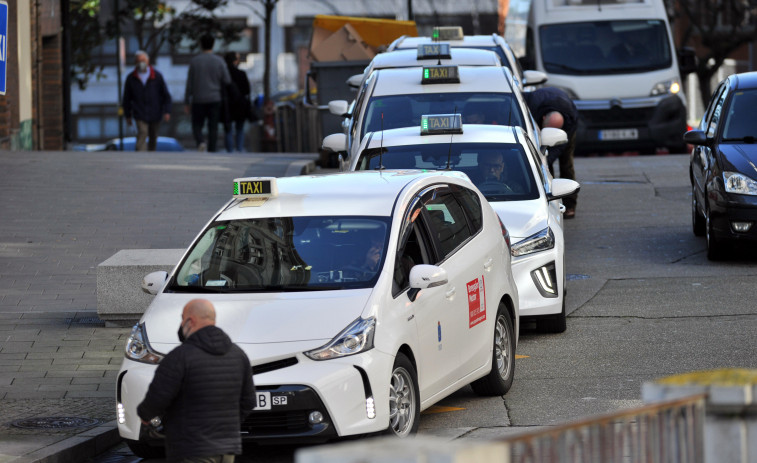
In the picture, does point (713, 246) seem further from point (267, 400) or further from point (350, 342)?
point (267, 400)

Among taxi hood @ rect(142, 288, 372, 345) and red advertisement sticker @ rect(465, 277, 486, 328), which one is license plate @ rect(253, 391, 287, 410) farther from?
red advertisement sticker @ rect(465, 277, 486, 328)

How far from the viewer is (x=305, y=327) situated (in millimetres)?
7699

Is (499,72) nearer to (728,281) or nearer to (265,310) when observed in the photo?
(728,281)

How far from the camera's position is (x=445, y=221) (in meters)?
9.16

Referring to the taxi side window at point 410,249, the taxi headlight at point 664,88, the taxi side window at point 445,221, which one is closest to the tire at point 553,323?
the taxi side window at point 445,221

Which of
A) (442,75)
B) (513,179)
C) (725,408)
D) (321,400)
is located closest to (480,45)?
(442,75)

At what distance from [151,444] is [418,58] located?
31.6 ft

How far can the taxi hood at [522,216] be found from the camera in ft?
36.9

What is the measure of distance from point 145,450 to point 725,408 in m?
4.36

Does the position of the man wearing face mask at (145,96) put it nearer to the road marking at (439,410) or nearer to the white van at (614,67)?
the white van at (614,67)

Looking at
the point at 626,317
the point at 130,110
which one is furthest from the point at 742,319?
the point at 130,110

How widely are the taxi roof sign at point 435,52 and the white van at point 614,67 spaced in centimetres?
918

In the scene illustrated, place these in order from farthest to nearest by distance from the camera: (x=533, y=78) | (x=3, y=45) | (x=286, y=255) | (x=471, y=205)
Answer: (x=533, y=78)
(x=3, y=45)
(x=471, y=205)
(x=286, y=255)

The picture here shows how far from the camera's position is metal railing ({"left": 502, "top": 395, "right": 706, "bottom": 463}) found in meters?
4.02
